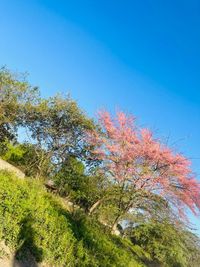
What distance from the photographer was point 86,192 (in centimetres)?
1933

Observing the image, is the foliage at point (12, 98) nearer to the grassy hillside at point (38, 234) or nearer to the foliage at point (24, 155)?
the foliage at point (24, 155)

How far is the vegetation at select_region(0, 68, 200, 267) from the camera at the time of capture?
9.62 m

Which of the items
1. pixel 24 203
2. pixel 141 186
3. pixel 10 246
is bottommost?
pixel 10 246

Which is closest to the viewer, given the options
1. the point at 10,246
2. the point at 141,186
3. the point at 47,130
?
the point at 10,246

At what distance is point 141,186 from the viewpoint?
56.5ft

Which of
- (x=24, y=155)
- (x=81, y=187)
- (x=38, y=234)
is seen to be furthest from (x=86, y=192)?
(x=24, y=155)

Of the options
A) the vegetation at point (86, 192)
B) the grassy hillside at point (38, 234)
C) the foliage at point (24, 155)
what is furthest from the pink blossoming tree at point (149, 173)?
the foliage at point (24, 155)


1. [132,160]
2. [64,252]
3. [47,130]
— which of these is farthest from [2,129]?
[64,252]

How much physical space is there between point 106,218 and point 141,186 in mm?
4627

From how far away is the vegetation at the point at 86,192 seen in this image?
962 cm

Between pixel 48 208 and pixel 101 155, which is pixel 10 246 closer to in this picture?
pixel 48 208

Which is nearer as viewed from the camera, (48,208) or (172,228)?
(48,208)

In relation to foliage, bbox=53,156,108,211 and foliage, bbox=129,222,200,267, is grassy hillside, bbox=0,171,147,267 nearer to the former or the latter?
foliage, bbox=53,156,108,211

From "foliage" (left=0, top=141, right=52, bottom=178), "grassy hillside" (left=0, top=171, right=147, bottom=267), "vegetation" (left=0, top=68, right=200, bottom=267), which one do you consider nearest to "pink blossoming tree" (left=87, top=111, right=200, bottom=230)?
"vegetation" (left=0, top=68, right=200, bottom=267)
